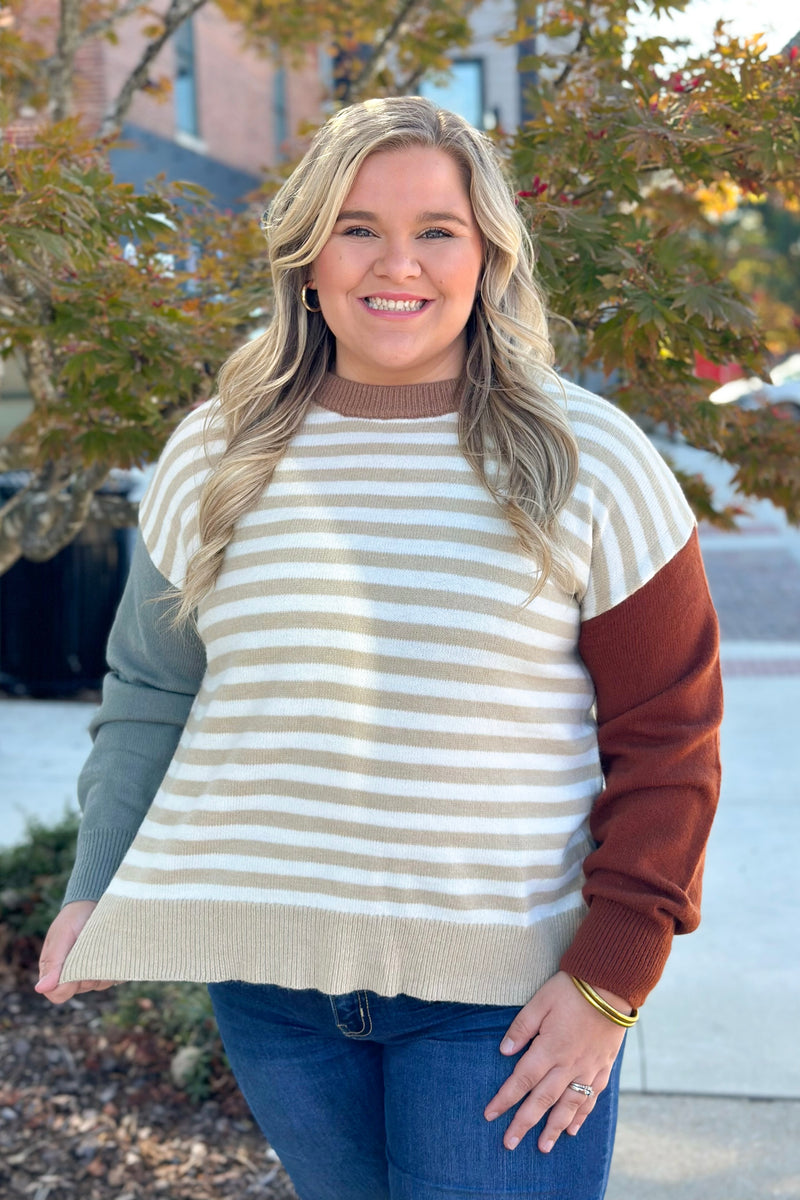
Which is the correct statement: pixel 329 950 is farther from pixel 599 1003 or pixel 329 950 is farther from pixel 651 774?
pixel 651 774

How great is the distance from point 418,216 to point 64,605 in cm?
503

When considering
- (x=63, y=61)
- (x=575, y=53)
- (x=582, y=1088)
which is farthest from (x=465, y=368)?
(x=63, y=61)

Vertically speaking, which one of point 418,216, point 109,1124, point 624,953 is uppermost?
point 418,216

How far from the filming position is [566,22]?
3234mm

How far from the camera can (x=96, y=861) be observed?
172 centimetres

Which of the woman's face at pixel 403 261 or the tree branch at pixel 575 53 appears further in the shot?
the tree branch at pixel 575 53

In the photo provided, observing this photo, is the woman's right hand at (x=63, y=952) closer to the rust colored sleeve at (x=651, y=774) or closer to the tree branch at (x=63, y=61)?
the rust colored sleeve at (x=651, y=774)

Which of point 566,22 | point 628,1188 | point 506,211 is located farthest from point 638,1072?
point 566,22

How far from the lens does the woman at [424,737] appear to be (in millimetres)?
1477

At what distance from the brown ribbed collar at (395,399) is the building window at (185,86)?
14.9 m

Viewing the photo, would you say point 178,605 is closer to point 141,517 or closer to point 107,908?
point 141,517

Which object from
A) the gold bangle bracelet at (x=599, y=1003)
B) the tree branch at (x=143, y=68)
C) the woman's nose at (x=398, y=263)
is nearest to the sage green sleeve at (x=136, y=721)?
the woman's nose at (x=398, y=263)

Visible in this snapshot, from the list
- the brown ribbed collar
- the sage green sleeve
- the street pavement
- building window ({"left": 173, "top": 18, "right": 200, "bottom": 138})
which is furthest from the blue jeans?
building window ({"left": 173, "top": 18, "right": 200, "bottom": 138})

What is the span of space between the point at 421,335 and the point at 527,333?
16 cm
